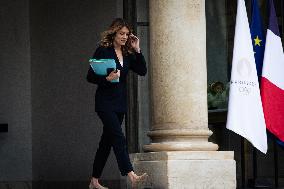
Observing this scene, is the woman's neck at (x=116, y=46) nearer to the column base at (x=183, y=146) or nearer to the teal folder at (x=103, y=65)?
the teal folder at (x=103, y=65)

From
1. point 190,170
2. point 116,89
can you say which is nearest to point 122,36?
point 116,89

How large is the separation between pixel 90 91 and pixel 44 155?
3.71 feet

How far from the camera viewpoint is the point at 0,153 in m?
12.8

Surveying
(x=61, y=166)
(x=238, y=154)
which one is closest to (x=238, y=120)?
(x=238, y=154)

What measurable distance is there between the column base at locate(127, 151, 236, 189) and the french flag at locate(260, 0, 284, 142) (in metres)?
1.22

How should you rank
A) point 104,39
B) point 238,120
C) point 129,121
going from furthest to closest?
A: 1. point 129,121
2. point 238,120
3. point 104,39

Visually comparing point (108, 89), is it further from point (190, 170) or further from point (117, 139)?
point (190, 170)

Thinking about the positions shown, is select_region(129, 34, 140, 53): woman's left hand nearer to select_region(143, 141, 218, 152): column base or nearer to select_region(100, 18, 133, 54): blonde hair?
select_region(100, 18, 133, 54): blonde hair

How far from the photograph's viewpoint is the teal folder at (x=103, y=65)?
9375mm

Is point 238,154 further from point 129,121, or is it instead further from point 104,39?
point 104,39

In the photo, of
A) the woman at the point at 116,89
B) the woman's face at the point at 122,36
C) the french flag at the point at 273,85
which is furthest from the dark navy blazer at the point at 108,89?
the french flag at the point at 273,85

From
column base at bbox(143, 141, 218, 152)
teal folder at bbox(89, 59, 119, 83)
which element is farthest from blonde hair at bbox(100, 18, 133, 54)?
column base at bbox(143, 141, 218, 152)

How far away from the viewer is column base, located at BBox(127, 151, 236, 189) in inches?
378

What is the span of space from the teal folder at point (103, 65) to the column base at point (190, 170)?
3.61ft
